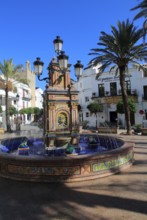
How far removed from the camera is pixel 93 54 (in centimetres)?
1998

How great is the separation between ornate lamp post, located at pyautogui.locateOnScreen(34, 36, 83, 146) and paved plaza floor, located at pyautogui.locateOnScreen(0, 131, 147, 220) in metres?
3.93

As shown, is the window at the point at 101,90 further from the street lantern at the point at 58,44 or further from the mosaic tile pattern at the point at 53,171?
the mosaic tile pattern at the point at 53,171

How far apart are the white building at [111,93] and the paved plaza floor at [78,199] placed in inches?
960

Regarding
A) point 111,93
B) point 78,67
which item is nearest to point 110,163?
point 78,67

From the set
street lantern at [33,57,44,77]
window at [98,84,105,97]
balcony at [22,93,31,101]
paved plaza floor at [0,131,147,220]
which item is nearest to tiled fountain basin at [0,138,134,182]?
paved plaza floor at [0,131,147,220]

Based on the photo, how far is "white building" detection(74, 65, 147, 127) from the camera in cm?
3084

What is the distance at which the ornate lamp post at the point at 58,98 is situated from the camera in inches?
377

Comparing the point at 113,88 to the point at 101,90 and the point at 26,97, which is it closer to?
the point at 101,90

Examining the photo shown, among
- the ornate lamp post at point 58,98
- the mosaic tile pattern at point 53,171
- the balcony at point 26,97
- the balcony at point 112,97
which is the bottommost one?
the mosaic tile pattern at point 53,171

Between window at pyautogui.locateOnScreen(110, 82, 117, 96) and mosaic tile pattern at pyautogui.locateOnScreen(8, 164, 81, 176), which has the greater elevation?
window at pyautogui.locateOnScreen(110, 82, 117, 96)

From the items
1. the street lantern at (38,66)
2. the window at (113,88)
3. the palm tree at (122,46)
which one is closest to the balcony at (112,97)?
the window at (113,88)

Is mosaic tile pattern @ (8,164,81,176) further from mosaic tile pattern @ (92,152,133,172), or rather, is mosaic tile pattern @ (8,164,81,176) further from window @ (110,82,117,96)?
window @ (110,82,117,96)

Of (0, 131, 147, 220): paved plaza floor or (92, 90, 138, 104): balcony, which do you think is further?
(92, 90, 138, 104): balcony

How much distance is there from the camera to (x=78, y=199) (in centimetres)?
477
